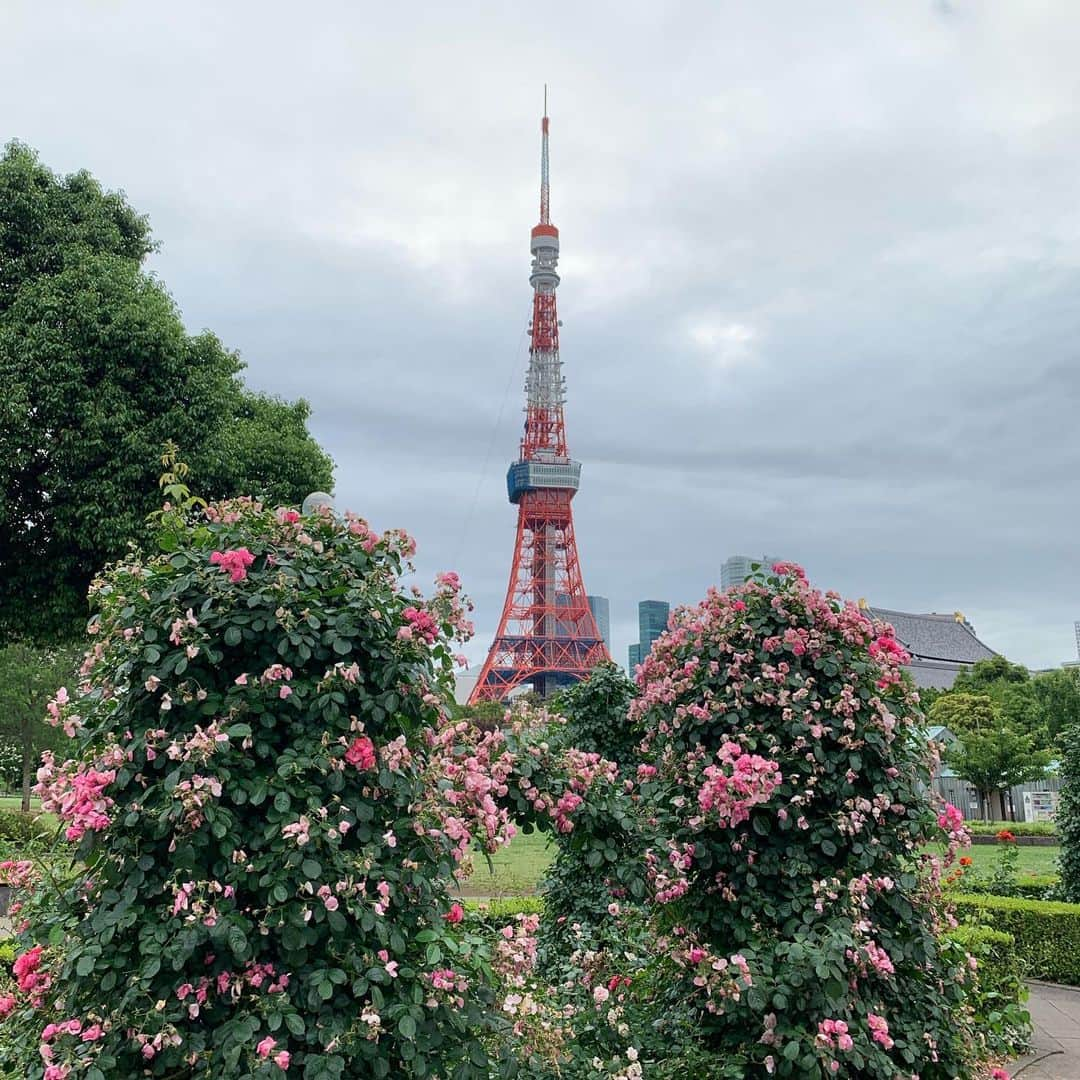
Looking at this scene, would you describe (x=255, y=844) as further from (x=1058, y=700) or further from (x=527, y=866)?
(x=1058, y=700)

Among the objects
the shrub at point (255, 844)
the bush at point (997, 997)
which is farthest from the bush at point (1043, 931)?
the shrub at point (255, 844)

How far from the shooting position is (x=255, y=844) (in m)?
2.60

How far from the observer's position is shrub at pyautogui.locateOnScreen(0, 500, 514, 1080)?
2486 mm

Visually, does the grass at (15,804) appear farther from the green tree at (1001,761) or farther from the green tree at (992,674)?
the green tree at (992,674)

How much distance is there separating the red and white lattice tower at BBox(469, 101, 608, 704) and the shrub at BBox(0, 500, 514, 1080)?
134 ft

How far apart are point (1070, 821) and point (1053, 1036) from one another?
10.9 feet

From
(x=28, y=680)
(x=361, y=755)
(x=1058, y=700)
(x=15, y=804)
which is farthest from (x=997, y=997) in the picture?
(x=15, y=804)

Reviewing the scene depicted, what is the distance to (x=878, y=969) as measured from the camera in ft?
11.4

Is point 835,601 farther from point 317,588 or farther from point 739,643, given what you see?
point 317,588

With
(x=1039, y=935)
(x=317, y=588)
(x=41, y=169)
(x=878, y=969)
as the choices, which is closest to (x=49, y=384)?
(x=41, y=169)

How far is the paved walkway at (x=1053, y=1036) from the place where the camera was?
5.58m

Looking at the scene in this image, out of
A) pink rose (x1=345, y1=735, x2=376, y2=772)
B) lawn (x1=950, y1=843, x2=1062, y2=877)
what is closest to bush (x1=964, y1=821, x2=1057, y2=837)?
lawn (x1=950, y1=843, x2=1062, y2=877)

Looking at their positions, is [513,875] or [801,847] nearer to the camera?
[801,847]

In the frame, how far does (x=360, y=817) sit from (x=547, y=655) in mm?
44203
